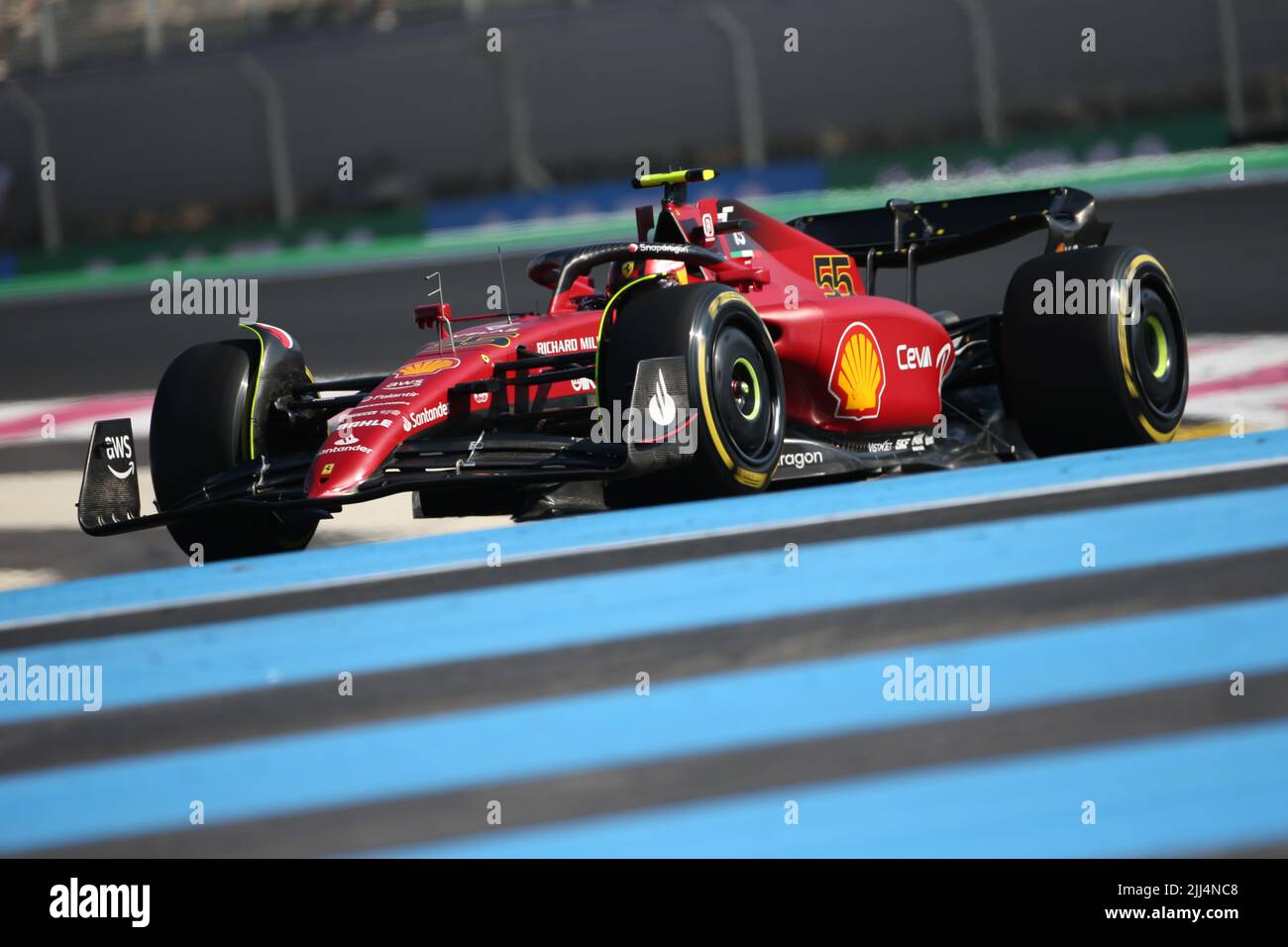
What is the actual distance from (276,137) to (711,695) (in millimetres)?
22459

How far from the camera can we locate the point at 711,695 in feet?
8.16

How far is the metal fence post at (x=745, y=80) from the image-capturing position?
2183 cm

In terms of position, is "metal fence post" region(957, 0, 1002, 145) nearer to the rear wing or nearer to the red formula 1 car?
the rear wing

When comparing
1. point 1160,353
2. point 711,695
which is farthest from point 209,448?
point 1160,353

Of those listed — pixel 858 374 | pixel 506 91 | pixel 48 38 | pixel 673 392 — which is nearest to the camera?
pixel 673 392

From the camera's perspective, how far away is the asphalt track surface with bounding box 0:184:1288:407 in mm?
9148

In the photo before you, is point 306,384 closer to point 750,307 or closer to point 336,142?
point 750,307

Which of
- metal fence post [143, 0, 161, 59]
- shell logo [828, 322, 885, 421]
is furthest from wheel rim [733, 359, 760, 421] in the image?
metal fence post [143, 0, 161, 59]

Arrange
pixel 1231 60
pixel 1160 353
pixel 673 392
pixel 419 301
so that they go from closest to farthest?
pixel 673 392 → pixel 1160 353 → pixel 419 301 → pixel 1231 60

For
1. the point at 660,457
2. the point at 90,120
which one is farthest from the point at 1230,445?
the point at 90,120

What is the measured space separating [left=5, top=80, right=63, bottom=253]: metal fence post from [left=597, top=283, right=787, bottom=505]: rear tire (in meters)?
21.9

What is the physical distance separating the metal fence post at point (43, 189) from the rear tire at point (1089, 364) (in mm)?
21771

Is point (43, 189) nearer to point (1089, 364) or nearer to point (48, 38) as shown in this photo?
point (48, 38)
